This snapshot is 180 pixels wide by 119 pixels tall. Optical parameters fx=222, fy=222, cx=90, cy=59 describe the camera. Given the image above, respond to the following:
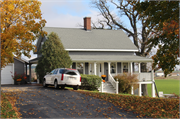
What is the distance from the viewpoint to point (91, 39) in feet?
98.8

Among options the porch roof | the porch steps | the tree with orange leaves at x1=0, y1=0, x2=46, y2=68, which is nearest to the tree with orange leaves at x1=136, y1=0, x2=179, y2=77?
the tree with orange leaves at x1=0, y1=0, x2=46, y2=68

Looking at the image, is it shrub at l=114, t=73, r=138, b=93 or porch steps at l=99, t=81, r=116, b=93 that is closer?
shrub at l=114, t=73, r=138, b=93

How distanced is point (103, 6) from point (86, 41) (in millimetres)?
11165

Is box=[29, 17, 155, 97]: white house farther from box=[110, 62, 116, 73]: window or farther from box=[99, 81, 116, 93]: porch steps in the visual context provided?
box=[99, 81, 116, 93]: porch steps

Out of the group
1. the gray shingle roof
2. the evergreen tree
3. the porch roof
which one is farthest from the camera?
the gray shingle roof

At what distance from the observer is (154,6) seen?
42.0 ft

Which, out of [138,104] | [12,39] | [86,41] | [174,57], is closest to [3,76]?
[86,41]

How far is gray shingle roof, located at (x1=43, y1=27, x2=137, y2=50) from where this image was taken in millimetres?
28406

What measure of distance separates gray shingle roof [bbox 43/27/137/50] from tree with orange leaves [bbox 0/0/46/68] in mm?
12099

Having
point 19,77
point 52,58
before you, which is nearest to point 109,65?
point 52,58

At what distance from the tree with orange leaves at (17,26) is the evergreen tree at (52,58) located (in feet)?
20.9

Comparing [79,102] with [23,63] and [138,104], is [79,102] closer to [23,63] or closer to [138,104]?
[138,104]

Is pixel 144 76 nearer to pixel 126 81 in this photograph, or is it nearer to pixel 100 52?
pixel 126 81

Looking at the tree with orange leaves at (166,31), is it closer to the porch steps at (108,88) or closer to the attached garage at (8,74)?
the porch steps at (108,88)
